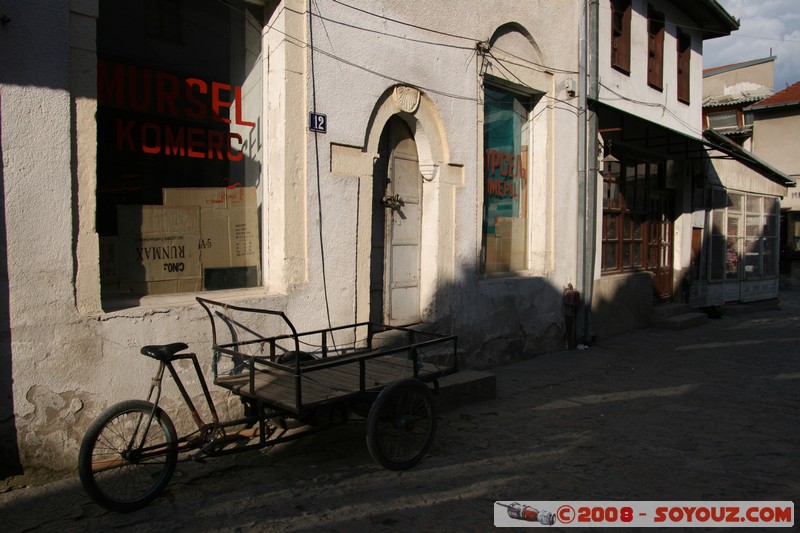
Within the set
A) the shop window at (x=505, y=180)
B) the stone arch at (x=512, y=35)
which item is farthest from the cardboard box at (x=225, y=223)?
the stone arch at (x=512, y=35)

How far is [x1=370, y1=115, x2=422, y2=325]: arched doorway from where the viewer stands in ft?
22.9

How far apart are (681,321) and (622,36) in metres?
5.36

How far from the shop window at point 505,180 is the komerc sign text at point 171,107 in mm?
3698

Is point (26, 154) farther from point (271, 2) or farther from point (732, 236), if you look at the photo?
point (732, 236)

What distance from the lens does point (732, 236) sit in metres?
15.2

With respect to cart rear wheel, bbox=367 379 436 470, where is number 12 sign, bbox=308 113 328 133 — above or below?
above

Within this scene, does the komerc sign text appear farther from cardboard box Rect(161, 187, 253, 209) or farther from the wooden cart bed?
the wooden cart bed

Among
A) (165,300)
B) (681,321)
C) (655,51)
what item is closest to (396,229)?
(165,300)

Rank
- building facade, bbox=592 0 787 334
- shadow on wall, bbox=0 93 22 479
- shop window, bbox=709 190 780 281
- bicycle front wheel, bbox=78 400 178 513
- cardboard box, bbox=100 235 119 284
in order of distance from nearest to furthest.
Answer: bicycle front wheel, bbox=78 400 178 513, shadow on wall, bbox=0 93 22 479, cardboard box, bbox=100 235 119 284, building facade, bbox=592 0 787 334, shop window, bbox=709 190 780 281

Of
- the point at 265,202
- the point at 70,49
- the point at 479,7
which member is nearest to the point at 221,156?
the point at 265,202

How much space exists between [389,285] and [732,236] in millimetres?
11549

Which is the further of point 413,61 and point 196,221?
point 413,61

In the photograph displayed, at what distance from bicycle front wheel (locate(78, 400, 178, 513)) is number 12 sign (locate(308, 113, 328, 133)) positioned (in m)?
2.96

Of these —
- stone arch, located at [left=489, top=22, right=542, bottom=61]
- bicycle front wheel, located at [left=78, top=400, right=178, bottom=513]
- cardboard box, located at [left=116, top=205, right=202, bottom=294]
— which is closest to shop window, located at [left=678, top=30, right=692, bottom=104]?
stone arch, located at [left=489, top=22, right=542, bottom=61]
